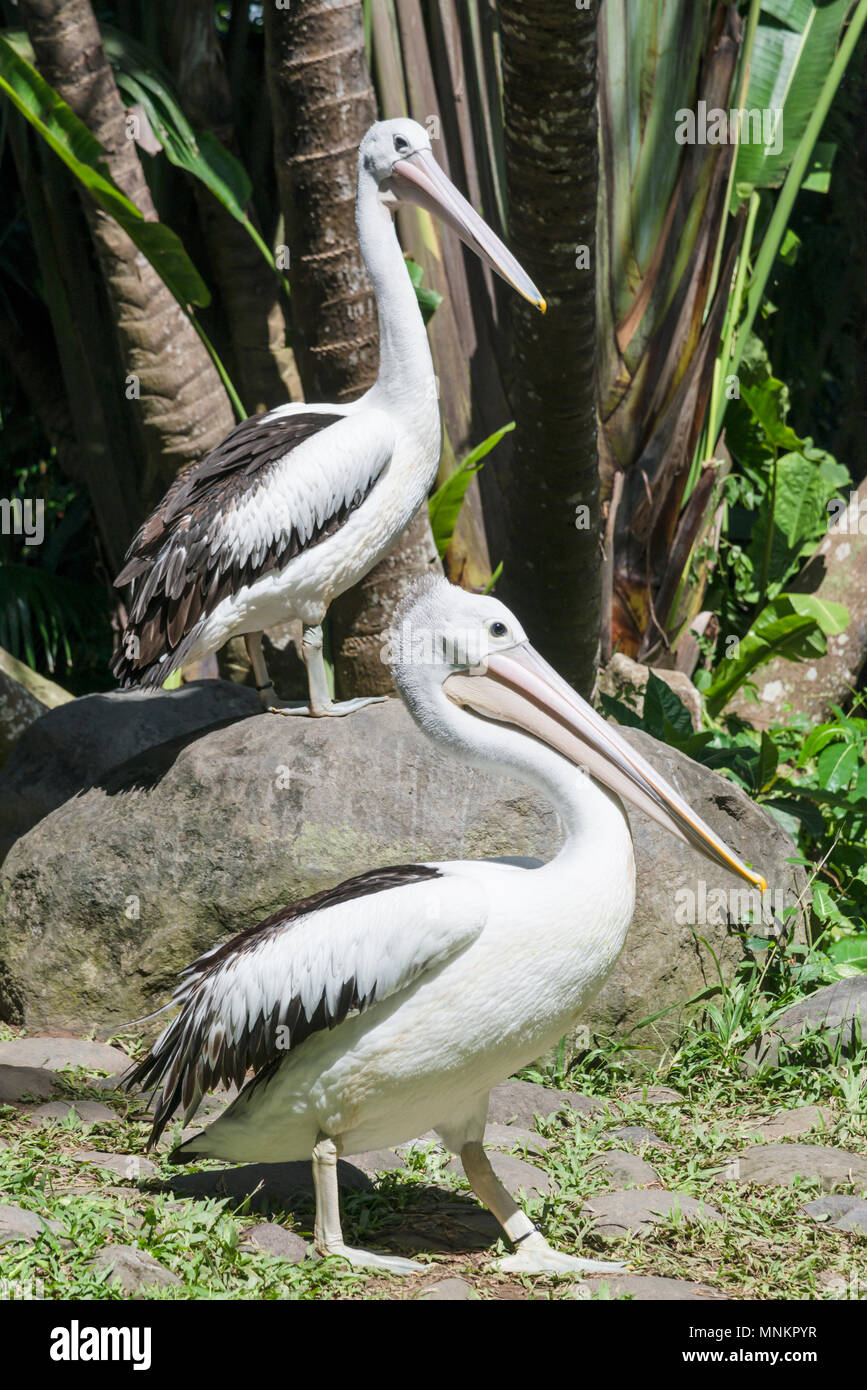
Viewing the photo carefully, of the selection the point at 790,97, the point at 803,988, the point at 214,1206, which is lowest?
the point at 803,988

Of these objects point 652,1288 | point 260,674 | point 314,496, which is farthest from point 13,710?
point 652,1288

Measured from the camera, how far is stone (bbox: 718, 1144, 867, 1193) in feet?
11.7

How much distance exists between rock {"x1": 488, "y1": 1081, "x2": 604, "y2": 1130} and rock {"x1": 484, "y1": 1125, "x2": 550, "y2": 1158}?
58 millimetres

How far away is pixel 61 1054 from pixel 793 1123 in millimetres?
2148

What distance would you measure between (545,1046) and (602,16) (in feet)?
16.5

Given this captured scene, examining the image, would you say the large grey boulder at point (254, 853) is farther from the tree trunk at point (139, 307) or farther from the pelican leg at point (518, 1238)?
the tree trunk at point (139, 307)

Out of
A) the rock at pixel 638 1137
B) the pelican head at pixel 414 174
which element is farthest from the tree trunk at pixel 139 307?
the rock at pixel 638 1137

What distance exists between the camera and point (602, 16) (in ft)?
20.6

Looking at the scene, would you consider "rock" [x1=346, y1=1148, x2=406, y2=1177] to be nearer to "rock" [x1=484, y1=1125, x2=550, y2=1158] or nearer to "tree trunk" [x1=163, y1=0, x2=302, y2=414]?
"rock" [x1=484, y1=1125, x2=550, y2=1158]

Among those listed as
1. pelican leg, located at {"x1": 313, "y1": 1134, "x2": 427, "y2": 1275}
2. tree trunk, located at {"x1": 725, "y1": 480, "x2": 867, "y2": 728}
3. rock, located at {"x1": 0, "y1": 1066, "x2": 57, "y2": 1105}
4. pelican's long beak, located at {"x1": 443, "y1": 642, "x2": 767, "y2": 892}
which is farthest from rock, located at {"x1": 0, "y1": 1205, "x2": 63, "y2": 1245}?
tree trunk, located at {"x1": 725, "y1": 480, "x2": 867, "y2": 728}

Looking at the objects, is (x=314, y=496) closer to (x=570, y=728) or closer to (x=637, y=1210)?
(x=570, y=728)
